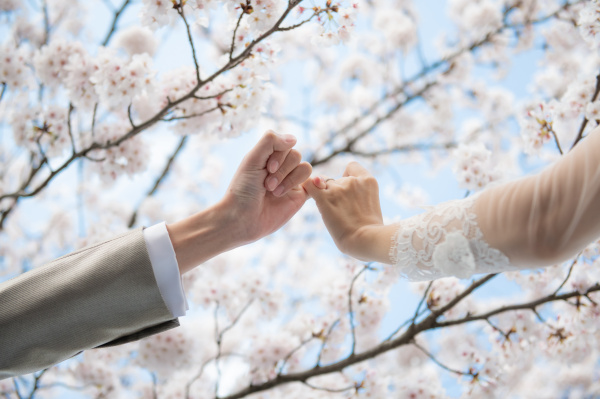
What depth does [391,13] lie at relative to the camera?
13.7 ft

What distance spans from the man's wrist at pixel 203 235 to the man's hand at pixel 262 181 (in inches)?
1.1

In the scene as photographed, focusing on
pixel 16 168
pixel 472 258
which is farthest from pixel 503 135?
pixel 16 168

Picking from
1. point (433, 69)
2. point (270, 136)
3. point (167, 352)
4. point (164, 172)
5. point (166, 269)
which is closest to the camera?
point (166, 269)

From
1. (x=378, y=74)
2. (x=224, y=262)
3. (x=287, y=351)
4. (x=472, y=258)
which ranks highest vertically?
(x=378, y=74)

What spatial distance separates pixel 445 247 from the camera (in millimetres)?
924

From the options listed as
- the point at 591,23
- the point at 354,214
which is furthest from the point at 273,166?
the point at 591,23

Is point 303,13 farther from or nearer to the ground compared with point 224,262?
nearer to the ground

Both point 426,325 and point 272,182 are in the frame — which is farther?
point 426,325

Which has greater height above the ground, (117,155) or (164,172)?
(164,172)

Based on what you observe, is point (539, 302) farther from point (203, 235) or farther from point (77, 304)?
point (77, 304)

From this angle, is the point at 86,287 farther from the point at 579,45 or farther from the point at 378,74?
the point at 378,74

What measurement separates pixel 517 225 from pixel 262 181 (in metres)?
0.73

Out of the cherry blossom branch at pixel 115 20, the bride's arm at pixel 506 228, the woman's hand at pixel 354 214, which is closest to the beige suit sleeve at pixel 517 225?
the bride's arm at pixel 506 228

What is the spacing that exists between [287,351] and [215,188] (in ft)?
12.7
